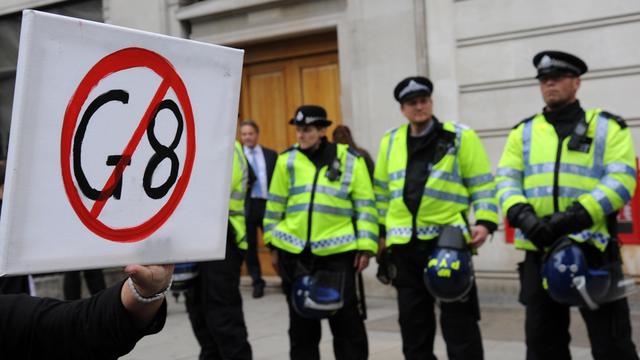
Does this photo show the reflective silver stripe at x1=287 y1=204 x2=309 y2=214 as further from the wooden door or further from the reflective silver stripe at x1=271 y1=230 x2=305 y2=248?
the wooden door

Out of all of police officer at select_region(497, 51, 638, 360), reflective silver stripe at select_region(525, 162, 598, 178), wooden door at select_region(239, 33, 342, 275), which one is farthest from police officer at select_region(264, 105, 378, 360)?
wooden door at select_region(239, 33, 342, 275)

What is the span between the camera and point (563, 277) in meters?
4.37

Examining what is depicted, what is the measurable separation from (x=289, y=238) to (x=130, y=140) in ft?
12.0

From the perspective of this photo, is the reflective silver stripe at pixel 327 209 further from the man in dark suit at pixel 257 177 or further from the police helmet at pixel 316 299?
the man in dark suit at pixel 257 177

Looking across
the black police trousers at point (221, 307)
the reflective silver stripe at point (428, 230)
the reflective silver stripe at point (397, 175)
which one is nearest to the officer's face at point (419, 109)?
the reflective silver stripe at point (397, 175)

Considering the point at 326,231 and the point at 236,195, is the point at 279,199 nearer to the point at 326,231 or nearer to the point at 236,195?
the point at 326,231

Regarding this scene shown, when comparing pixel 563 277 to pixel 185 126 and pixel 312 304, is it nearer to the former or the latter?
pixel 312 304

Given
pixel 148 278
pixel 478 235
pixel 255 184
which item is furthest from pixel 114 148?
pixel 255 184

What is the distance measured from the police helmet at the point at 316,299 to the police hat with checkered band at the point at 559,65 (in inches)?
71.3

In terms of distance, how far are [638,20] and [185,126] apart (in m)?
6.99

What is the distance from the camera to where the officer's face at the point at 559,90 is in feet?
15.3

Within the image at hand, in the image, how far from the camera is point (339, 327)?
18.6 feet

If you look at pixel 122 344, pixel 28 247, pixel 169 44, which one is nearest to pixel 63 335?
pixel 122 344

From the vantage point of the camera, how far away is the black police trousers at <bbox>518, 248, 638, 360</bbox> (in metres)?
4.45
